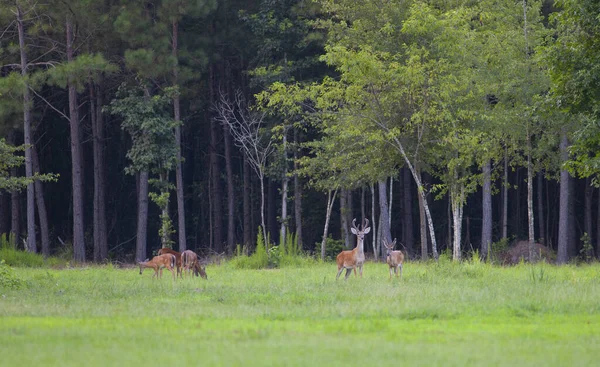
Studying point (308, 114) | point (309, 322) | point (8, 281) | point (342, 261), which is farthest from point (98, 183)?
point (309, 322)

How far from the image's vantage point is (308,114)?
3183 cm

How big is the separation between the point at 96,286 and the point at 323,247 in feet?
52.4

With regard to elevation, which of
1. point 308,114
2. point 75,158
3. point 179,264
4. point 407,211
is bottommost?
point 179,264

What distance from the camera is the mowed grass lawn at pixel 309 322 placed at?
10367 millimetres

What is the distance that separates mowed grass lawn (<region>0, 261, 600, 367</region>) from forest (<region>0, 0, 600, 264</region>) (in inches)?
225

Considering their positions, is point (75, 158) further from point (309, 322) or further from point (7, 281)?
point (309, 322)

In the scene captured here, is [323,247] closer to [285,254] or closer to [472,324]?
[285,254]

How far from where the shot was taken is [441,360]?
1012cm

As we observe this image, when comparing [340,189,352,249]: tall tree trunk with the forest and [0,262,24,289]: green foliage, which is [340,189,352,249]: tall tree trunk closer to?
the forest

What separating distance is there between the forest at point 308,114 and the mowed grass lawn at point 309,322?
18.7ft

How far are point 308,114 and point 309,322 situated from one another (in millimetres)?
19094

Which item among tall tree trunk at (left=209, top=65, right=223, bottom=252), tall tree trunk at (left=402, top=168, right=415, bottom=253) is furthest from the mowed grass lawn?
tall tree trunk at (left=209, top=65, right=223, bottom=252)

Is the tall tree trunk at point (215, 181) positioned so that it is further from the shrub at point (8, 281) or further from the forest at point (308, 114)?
the shrub at point (8, 281)

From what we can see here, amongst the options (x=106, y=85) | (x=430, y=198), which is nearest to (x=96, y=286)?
(x=106, y=85)
